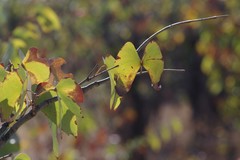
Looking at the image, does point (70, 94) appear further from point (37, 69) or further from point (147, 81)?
point (147, 81)

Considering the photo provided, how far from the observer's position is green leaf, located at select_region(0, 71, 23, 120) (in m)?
0.96

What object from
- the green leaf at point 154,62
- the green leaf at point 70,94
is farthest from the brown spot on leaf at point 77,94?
the green leaf at point 154,62

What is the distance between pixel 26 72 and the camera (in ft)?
3.20

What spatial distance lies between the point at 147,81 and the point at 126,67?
21.0ft

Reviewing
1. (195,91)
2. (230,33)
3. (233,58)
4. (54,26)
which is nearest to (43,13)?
(54,26)

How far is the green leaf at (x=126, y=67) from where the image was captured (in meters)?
1.02

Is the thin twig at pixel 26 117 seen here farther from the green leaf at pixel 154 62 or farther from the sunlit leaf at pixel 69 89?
the green leaf at pixel 154 62

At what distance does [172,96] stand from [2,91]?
7361 mm

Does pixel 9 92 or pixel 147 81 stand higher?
pixel 147 81

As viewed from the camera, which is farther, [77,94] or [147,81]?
[147,81]

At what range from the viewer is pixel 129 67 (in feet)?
3.34

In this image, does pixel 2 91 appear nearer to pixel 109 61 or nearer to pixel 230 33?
pixel 109 61

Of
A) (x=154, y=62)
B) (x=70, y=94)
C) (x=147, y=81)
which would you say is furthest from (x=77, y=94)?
(x=147, y=81)

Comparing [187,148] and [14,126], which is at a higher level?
[14,126]
